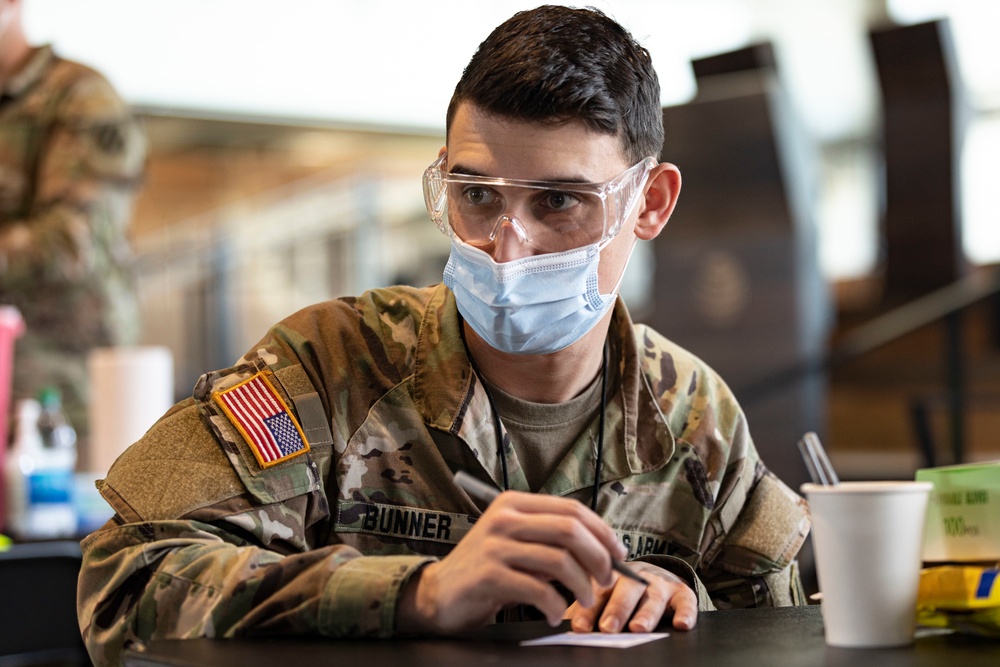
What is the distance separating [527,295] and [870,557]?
0.56 m

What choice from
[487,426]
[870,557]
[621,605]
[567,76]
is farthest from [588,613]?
[567,76]

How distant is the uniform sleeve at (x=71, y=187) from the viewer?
311cm

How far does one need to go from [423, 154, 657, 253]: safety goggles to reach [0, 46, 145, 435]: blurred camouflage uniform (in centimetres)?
189

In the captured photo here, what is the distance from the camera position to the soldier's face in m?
1.41

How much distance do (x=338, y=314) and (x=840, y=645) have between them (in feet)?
2.58

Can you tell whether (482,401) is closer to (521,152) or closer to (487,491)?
(521,152)

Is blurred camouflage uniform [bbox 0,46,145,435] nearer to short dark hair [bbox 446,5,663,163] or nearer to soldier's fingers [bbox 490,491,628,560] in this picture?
short dark hair [bbox 446,5,663,163]

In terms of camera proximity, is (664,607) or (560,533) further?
(664,607)

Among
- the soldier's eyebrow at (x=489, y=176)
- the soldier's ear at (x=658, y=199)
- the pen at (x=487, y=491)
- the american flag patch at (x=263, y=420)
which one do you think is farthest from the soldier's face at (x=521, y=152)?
the pen at (x=487, y=491)

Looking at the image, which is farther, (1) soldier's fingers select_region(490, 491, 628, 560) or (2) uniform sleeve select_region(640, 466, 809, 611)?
(2) uniform sleeve select_region(640, 466, 809, 611)

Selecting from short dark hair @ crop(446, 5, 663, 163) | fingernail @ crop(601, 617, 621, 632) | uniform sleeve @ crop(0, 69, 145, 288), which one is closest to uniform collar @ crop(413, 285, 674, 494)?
short dark hair @ crop(446, 5, 663, 163)

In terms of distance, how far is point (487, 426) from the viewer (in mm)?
1499

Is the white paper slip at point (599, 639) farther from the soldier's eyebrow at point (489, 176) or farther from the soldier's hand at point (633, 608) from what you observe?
the soldier's eyebrow at point (489, 176)

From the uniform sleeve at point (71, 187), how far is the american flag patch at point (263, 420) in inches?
75.9
